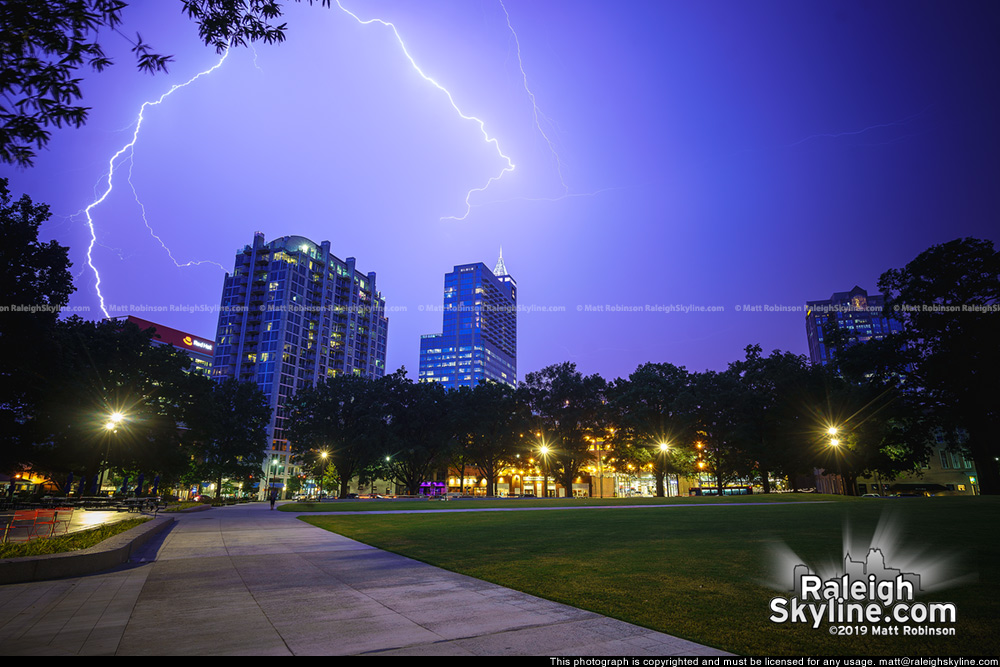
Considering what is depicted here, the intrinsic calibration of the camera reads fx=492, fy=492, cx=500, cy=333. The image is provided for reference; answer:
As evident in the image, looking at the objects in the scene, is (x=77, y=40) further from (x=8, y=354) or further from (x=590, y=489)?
(x=590, y=489)

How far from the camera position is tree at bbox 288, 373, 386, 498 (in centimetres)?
7250

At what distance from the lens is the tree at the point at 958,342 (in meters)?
38.2

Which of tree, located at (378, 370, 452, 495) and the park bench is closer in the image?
the park bench

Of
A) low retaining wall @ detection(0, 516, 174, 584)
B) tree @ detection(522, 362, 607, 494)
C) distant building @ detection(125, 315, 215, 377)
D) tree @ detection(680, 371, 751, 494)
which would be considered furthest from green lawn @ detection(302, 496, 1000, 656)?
distant building @ detection(125, 315, 215, 377)

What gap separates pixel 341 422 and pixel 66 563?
6771 centimetres

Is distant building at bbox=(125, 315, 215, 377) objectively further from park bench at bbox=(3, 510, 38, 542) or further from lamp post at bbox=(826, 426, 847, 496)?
lamp post at bbox=(826, 426, 847, 496)

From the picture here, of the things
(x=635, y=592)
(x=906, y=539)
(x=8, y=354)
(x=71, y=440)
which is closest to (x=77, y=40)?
(x=635, y=592)

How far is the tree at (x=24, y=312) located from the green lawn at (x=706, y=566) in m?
27.2

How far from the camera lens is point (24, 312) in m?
30.2

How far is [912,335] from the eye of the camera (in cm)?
4278

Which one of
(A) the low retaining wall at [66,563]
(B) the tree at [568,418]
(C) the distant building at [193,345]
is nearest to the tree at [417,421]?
(B) the tree at [568,418]

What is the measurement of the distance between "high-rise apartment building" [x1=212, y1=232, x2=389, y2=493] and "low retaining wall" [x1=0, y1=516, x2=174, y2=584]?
134 m

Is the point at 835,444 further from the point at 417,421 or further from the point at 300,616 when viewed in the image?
the point at 417,421

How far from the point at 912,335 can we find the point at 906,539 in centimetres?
4063
